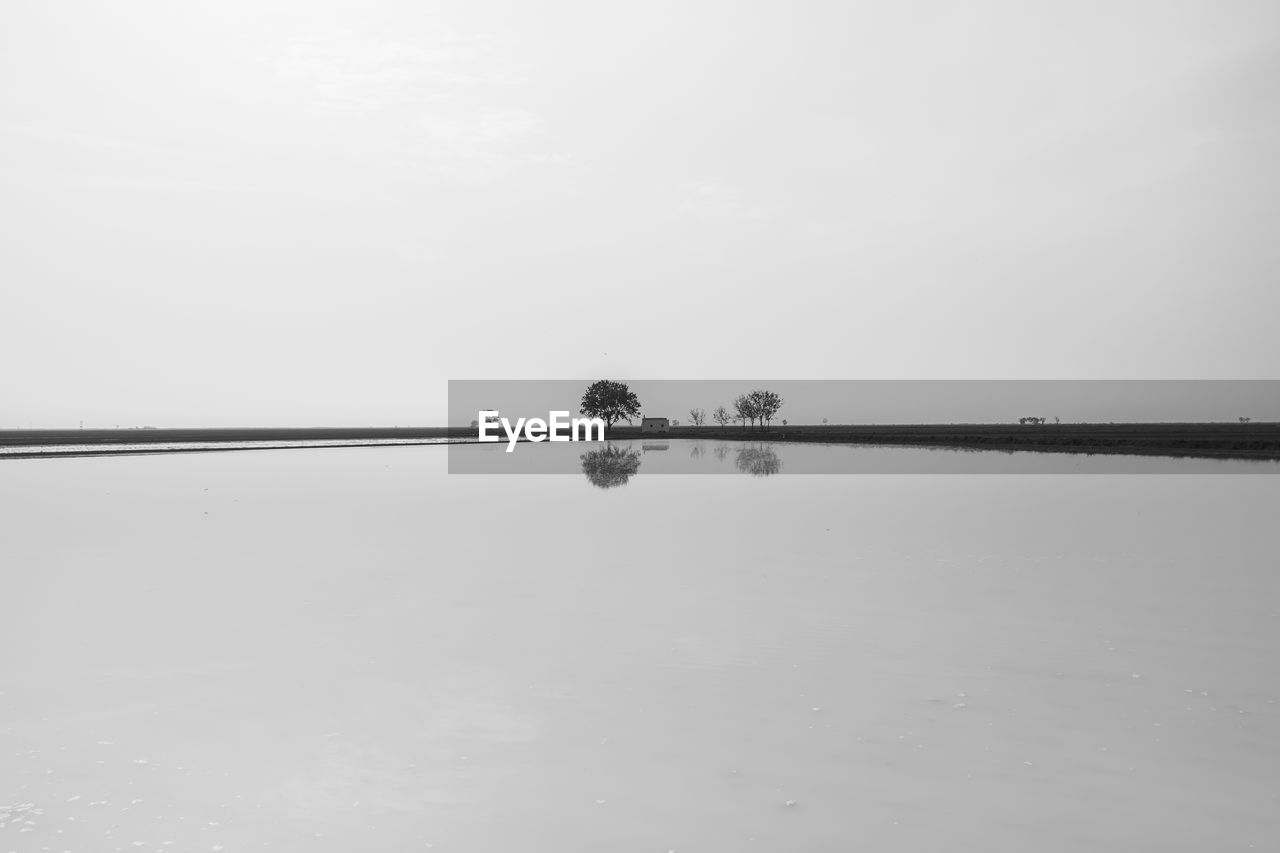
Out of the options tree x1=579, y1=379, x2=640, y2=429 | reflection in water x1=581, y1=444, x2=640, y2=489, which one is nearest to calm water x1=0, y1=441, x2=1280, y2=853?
reflection in water x1=581, y1=444, x2=640, y2=489

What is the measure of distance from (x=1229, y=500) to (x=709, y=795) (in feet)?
97.8

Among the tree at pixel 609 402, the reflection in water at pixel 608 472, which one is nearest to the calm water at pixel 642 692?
the reflection in water at pixel 608 472

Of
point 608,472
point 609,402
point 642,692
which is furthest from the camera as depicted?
point 609,402

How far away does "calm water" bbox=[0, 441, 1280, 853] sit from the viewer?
642cm

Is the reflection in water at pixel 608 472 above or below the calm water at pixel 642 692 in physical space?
above

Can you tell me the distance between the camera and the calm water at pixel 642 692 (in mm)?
6422

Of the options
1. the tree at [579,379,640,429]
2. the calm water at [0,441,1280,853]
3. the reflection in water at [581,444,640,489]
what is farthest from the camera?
the tree at [579,379,640,429]

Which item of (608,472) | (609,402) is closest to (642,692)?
(608,472)

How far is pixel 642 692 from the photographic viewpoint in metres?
9.28

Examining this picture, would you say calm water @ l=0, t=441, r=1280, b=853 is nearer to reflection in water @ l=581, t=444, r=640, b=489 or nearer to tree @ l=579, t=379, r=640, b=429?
reflection in water @ l=581, t=444, r=640, b=489

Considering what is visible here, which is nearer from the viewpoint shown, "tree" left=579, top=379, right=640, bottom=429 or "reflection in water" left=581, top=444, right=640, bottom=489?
"reflection in water" left=581, top=444, right=640, bottom=489

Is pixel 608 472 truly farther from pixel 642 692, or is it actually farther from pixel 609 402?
pixel 609 402

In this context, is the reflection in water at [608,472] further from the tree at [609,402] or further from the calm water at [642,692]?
the tree at [609,402]

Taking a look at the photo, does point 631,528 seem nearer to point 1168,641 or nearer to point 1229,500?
point 1168,641
